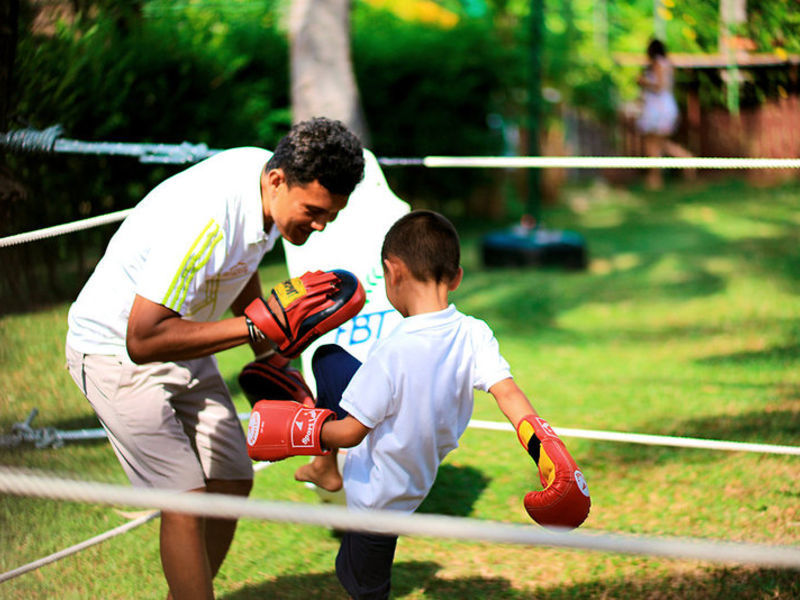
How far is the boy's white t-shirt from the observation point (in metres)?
2.37

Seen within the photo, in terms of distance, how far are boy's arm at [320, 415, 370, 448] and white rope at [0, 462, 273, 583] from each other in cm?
128

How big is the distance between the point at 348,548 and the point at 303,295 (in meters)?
0.70

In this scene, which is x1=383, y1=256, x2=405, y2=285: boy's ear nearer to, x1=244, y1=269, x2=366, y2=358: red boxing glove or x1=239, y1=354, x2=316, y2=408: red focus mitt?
x1=244, y1=269, x2=366, y2=358: red boxing glove

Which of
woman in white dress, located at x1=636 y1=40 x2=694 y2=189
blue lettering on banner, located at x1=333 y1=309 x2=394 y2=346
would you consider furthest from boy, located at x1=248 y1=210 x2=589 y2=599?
woman in white dress, located at x1=636 y1=40 x2=694 y2=189

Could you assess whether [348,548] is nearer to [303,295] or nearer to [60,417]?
[303,295]

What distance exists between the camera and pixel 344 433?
2363 millimetres

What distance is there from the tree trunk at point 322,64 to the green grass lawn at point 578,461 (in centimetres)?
162

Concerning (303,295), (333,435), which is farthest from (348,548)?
(303,295)

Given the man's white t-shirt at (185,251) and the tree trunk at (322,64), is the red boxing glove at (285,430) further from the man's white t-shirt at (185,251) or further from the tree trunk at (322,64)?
the tree trunk at (322,64)

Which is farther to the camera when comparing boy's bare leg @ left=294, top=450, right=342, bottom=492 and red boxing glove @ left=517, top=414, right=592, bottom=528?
boy's bare leg @ left=294, top=450, right=342, bottom=492

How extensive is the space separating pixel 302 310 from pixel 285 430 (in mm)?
310

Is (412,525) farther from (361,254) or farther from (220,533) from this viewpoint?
(361,254)

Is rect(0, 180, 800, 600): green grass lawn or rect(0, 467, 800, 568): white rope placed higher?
rect(0, 467, 800, 568): white rope

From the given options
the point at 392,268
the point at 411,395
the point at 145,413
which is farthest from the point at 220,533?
the point at 392,268
